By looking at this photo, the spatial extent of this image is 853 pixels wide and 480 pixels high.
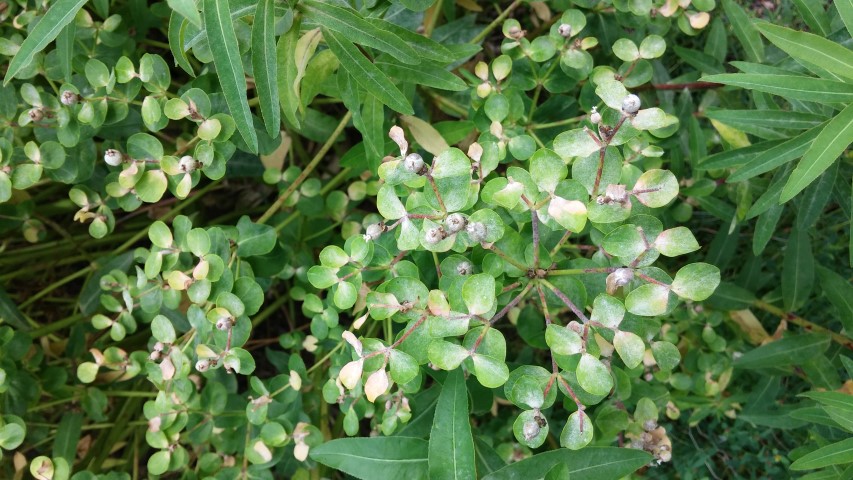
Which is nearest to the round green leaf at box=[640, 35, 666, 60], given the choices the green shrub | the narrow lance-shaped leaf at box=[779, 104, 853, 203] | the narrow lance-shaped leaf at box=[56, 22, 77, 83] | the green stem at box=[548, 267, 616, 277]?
the green shrub

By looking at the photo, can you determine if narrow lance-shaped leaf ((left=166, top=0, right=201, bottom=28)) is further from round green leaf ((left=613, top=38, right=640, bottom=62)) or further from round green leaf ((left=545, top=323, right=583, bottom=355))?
round green leaf ((left=613, top=38, right=640, bottom=62))

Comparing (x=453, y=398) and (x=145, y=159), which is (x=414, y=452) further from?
(x=145, y=159)

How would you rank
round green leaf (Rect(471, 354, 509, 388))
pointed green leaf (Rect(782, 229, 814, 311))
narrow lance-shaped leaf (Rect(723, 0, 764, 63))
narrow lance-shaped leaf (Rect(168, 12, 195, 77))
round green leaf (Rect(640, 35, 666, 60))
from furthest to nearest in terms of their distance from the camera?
1. pointed green leaf (Rect(782, 229, 814, 311))
2. narrow lance-shaped leaf (Rect(723, 0, 764, 63))
3. round green leaf (Rect(640, 35, 666, 60))
4. narrow lance-shaped leaf (Rect(168, 12, 195, 77))
5. round green leaf (Rect(471, 354, 509, 388))

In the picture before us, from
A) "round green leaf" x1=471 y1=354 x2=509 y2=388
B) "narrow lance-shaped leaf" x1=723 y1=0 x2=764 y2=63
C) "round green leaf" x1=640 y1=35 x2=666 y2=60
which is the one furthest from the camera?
"narrow lance-shaped leaf" x1=723 y1=0 x2=764 y2=63

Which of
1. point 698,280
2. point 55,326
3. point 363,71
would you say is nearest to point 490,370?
point 698,280

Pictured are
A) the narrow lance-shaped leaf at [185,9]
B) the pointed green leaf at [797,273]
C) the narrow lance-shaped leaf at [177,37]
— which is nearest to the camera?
the narrow lance-shaped leaf at [185,9]

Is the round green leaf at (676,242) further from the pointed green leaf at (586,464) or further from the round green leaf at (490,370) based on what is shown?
the pointed green leaf at (586,464)

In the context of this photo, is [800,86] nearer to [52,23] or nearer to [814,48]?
[814,48]

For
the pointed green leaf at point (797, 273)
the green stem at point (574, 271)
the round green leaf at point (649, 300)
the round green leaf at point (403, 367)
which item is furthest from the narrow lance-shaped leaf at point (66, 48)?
the pointed green leaf at point (797, 273)
